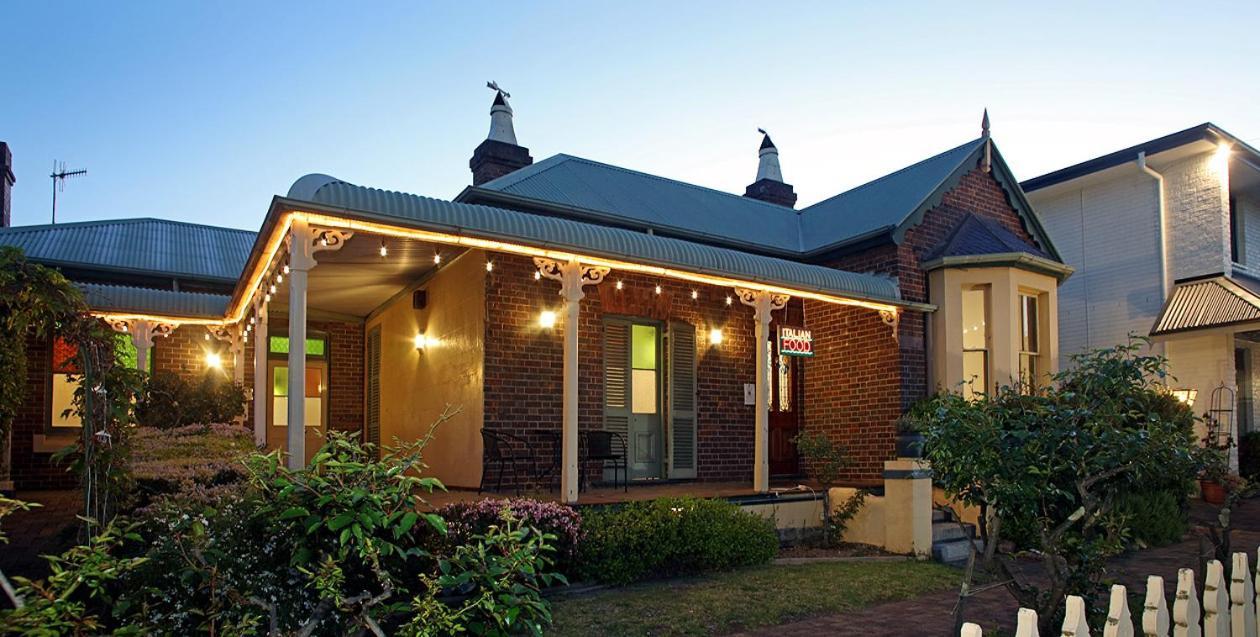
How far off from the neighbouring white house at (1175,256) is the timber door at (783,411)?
6.94 metres

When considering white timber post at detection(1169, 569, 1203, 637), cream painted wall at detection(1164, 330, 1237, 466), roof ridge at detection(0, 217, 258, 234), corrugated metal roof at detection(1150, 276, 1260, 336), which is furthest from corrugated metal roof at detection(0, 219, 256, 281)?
cream painted wall at detection(1164, 330, 1237, 466)

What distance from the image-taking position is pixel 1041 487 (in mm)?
4488

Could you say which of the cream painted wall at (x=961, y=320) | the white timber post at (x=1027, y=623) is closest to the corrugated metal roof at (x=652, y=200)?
the cream painted wall at (x=961, y=320)

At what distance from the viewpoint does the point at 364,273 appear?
9.88 metres

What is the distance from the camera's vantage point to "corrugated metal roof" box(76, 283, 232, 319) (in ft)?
33.3

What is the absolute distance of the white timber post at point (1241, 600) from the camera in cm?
388

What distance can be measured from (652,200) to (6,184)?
12.7 meters

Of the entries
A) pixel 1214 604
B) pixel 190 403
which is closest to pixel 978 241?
pixel 1214 604

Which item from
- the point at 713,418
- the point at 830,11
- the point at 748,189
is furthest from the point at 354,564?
the point at 748,189

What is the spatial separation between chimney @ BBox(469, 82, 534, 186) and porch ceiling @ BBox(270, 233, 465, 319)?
110 inches

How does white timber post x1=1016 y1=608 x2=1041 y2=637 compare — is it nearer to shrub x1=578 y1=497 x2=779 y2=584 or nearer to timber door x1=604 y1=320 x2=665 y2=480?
shrub x1=578 y1=497 x2=779 y2=584

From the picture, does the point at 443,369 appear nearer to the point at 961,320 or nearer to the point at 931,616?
the point at 931,616

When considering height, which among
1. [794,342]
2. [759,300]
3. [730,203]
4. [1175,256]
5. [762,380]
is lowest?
[762,380]

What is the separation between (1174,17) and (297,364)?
9.83 meters
